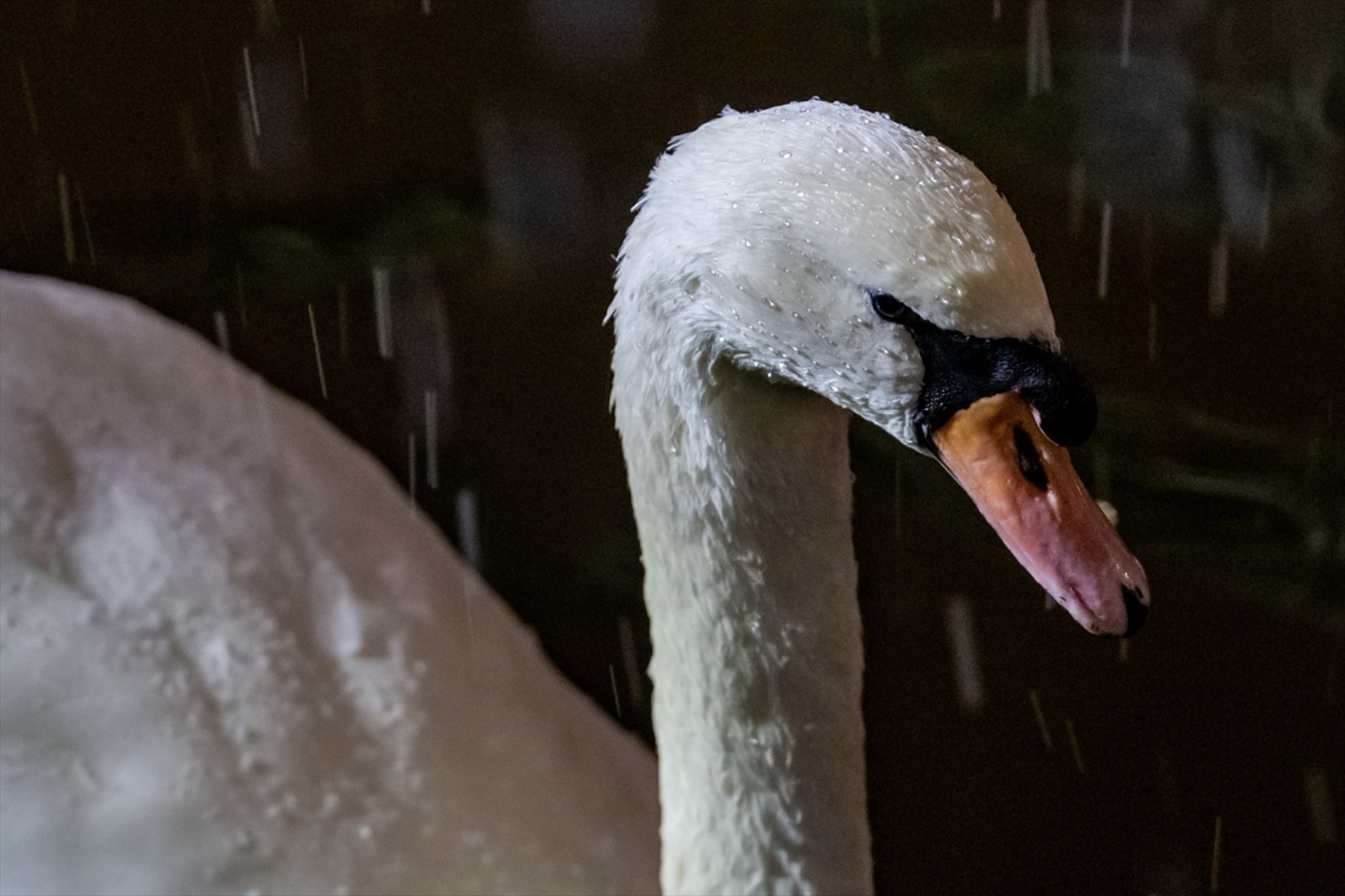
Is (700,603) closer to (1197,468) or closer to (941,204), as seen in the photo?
(941,204)

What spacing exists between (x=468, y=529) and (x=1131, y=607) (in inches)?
65.6

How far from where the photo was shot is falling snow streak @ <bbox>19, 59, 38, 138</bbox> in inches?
84.0

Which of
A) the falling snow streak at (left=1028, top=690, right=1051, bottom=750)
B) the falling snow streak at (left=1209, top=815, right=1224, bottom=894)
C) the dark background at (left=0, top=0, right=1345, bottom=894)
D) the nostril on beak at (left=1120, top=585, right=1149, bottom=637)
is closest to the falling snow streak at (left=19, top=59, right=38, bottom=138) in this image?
the dark background at (left=0, top=0, right=1345, bottom=894)

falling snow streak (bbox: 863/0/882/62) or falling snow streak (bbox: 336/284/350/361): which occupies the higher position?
falling snow streak (bbox: 863/0/882/62)

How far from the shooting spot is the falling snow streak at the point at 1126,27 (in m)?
1.98

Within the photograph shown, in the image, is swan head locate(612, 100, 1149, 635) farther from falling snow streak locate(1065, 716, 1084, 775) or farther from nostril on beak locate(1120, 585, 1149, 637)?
falling snow streak locate(1065, 716, 1084, 775)

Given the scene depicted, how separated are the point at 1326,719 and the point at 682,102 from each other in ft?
4.25

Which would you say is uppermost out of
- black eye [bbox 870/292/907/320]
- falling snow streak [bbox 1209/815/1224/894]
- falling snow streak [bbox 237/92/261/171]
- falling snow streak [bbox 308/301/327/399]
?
black eye [bbox 870/292/907/320]

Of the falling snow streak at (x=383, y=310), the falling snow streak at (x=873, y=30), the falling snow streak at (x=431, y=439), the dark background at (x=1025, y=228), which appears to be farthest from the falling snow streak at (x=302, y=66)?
the falling snow streak at (x=873, y=30)

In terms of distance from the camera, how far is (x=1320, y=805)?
2094mm

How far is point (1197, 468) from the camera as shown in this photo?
6.95 feet

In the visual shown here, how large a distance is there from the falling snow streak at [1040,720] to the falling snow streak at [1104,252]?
0.60 meters

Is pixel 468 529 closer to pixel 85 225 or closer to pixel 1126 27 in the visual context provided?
pixel 85 225

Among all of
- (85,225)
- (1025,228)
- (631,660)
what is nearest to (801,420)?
(1025,228)
